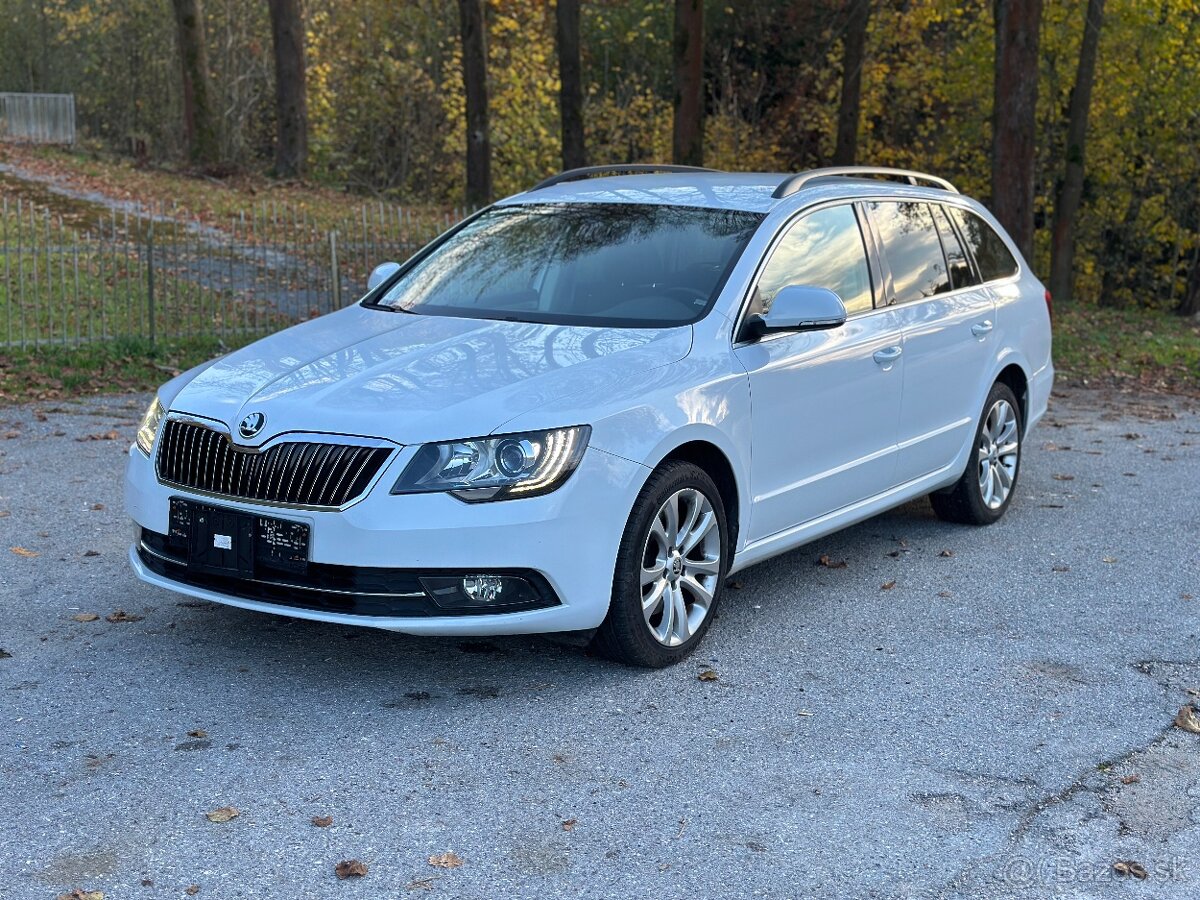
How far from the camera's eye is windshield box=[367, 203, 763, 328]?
573 cm

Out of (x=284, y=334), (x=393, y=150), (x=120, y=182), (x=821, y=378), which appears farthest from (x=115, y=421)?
(x=393, y=150)

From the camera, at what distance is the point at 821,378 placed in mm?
5922

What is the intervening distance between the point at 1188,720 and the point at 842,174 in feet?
10.6

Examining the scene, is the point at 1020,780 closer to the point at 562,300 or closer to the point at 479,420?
the point at 479,420

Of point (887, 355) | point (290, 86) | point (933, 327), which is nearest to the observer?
point (887, 355)

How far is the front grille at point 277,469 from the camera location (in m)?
4.63

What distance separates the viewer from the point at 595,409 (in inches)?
189

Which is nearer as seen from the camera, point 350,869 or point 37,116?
point 350,869

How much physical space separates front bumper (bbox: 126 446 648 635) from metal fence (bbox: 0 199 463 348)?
9.02 metres

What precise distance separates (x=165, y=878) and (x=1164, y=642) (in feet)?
13.3

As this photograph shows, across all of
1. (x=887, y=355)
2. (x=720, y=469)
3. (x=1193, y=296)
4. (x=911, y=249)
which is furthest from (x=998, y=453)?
(x=1193, y=296)

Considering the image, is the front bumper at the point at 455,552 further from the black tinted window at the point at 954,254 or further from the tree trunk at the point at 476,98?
the tree trunk at the point at 476,98

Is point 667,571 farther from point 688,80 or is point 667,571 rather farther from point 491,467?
point 688,80

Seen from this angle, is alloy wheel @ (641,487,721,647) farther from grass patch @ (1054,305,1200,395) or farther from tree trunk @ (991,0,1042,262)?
tree trunk @ (991,0,1042,262)
